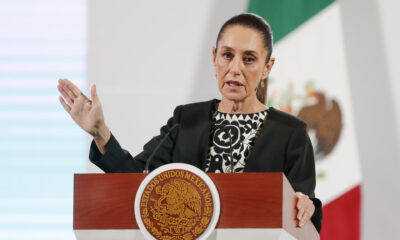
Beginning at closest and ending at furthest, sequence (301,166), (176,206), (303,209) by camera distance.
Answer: (176,206)
(303,209)
(301,166)

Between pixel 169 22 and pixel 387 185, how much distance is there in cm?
172

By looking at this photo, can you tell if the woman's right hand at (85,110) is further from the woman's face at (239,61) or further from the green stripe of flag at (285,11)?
the green stripe of flag at (285,11)

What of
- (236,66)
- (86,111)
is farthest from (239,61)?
(86,111)

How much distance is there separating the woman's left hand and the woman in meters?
0.11

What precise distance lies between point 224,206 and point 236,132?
64cm

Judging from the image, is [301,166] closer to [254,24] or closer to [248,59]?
[248,59]

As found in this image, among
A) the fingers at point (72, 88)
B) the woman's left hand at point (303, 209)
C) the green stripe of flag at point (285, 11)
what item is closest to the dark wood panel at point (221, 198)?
the woman's left hand at point (303, 209)

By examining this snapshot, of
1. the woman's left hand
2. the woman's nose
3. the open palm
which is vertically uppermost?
the woman's nose

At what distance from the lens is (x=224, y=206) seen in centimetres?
195

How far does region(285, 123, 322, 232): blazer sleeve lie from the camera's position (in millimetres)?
2416

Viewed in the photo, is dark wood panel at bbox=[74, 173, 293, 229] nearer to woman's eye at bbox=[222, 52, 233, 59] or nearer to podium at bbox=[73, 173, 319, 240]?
podium at bbox=[73, 173, 319, 240]

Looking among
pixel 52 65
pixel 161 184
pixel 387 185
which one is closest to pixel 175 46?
pixel 52 65

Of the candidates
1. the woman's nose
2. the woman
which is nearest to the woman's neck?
the woman

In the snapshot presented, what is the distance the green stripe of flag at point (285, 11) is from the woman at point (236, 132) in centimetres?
228
